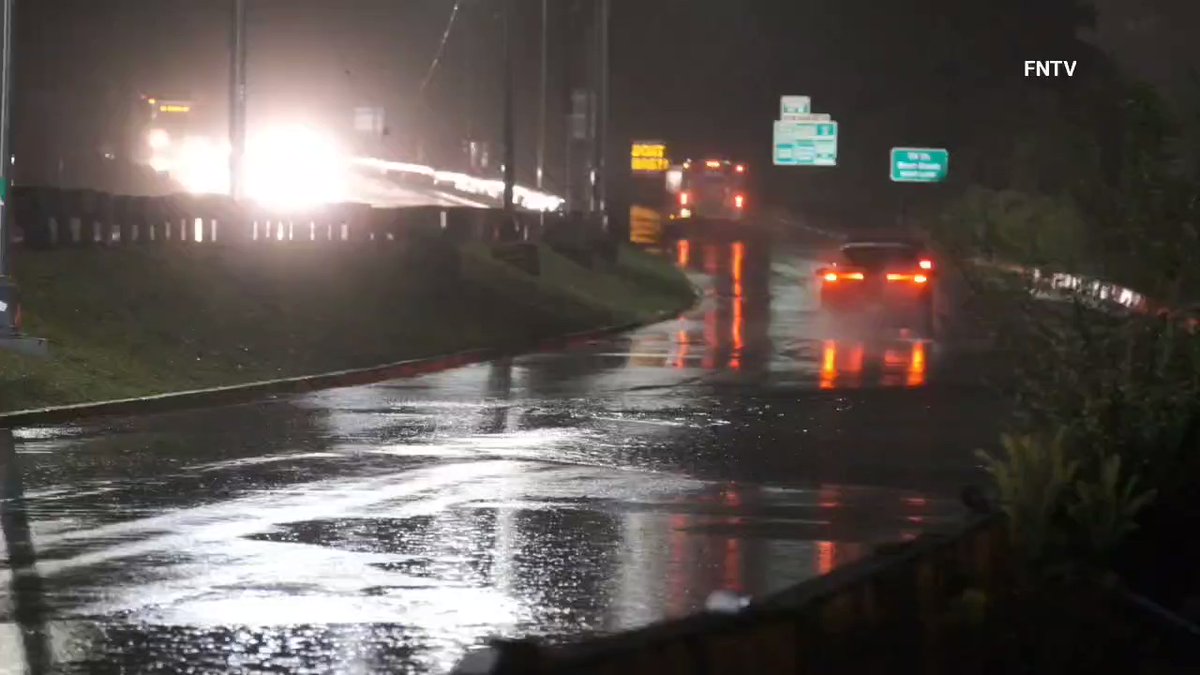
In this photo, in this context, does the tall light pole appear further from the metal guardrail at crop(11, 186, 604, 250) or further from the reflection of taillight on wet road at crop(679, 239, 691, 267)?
the reflection of taillight on wet road at crop(679, 239, 691, 267)

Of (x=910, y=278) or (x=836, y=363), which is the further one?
(x=910, y=278)

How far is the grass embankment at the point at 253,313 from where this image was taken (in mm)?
24859

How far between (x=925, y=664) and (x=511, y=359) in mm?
22217

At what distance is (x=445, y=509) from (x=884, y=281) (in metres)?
26.0

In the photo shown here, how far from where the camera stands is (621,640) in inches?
285

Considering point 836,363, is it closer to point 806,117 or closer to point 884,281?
point 884,281

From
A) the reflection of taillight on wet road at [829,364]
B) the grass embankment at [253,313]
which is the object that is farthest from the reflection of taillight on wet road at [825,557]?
the reflection of taillight on wet road at [829,364]

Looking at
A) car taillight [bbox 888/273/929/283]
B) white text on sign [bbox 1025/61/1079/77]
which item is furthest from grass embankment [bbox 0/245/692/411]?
white text on sign [bbox 1025/61/1079/77]

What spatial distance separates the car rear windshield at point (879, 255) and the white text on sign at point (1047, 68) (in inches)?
2488

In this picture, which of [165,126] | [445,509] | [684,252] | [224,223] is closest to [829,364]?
[224,223]

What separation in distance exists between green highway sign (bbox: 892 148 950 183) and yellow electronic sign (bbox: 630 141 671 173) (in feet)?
61.2

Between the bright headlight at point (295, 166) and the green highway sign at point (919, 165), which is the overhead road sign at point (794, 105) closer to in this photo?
the green highway sign at point (919, 165)

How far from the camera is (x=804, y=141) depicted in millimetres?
96500

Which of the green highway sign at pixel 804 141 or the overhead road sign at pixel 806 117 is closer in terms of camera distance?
the green highway sign at pixel 804 141
